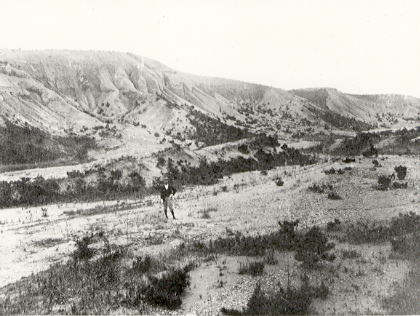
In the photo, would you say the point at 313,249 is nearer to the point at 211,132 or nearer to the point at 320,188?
the point at 320,188

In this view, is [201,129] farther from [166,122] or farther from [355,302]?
[355,302]

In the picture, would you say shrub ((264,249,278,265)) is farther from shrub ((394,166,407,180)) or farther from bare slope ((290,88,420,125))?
bare slope ((290,88,420,125))

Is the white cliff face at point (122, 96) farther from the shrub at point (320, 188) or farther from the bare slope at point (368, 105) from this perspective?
the shrub at point (320, 188)

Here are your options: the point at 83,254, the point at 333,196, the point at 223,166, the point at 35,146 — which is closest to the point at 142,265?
the point at 83,254

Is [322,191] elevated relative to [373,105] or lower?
lower

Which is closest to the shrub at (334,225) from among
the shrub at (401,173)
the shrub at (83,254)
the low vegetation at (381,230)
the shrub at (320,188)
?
the low vegetation at (381,230)

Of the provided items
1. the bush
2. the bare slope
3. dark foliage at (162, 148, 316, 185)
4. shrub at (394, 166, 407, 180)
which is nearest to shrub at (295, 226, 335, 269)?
the bush

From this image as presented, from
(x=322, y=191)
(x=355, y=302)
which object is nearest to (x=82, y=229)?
(x=322, y=191)
